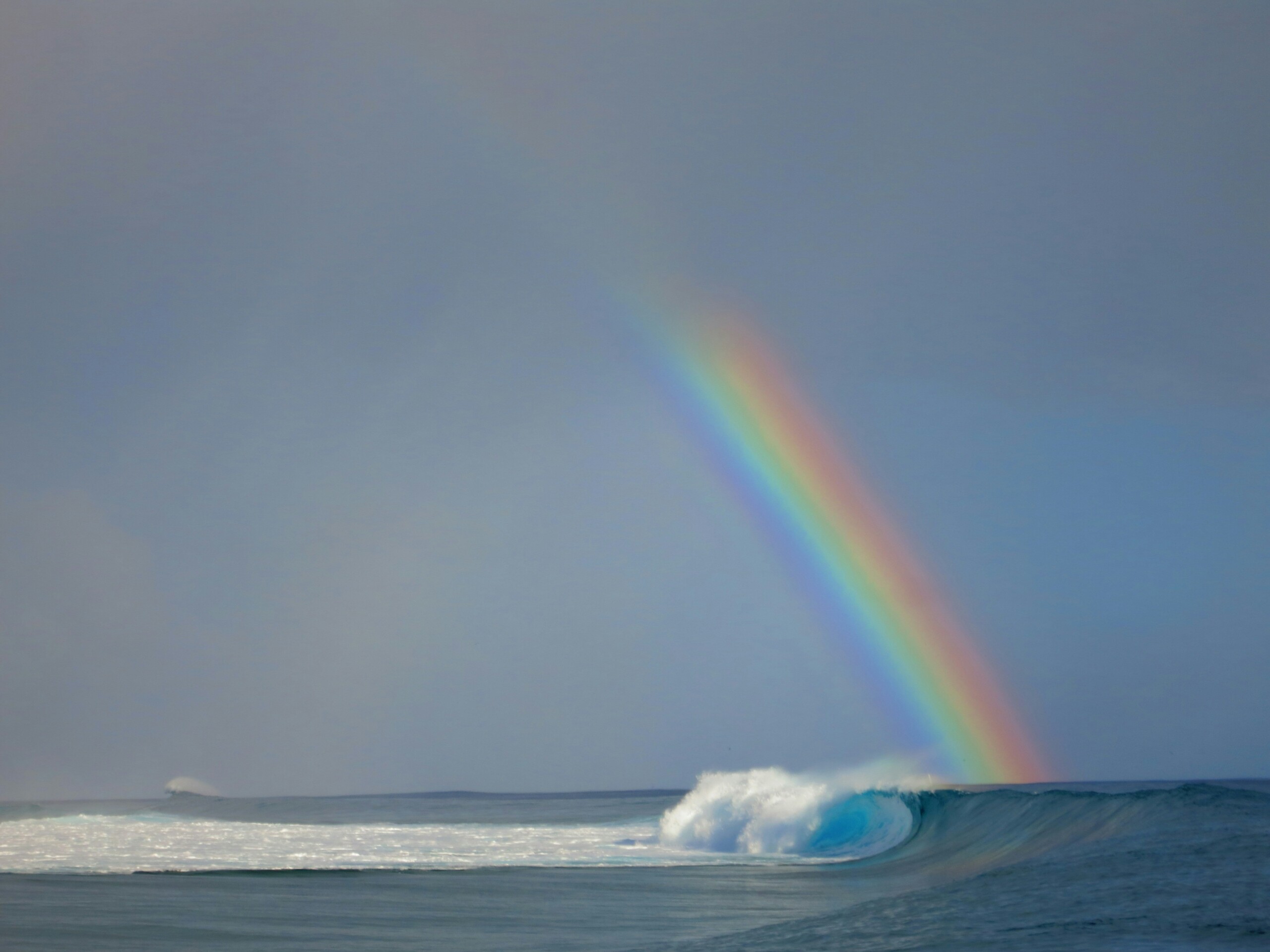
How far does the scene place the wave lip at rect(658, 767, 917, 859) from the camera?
3338cm

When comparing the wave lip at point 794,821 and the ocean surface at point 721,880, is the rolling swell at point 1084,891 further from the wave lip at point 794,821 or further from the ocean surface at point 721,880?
the wave lip at point 794,821

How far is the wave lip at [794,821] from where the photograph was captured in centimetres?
3338

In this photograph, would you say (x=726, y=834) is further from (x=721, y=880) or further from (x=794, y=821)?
(x=721, y=880)

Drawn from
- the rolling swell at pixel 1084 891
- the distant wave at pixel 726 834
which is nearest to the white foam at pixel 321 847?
the distant wave at pixel 726 834

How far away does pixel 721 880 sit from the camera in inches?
870

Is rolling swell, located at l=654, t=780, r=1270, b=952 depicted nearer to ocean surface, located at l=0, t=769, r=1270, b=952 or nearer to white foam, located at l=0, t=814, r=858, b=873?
ocean surface, located at l=0, t=769, r=1270, b=952

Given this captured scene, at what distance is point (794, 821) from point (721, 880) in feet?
44.5

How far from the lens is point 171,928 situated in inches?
529

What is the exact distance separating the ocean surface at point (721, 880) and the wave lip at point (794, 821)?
4.0 inches

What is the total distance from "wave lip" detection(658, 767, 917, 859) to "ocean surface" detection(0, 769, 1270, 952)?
4.0 inches

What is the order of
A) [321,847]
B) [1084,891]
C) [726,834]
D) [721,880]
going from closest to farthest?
[1084,891] < [721,880] < [321,847] < [726,834]

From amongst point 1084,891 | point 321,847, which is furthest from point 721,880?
point 321,847

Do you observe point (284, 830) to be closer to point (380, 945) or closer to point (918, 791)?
point (918, 791)

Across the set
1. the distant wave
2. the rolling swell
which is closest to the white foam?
the distant wave
